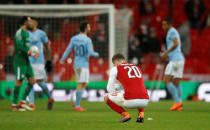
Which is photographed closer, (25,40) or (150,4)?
(25,40)

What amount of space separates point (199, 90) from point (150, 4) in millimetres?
4743

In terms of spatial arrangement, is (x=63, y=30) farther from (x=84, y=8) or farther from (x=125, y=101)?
(x=125, y=101)

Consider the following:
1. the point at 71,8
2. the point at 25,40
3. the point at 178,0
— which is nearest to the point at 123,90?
the point at 25,40

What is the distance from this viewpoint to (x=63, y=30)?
17781 mm

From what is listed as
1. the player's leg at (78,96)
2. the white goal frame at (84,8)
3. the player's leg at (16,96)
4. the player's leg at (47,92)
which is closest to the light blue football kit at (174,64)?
the player's leg at (78,96)

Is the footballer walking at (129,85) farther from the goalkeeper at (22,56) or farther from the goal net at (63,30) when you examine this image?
the goal net at (63,30)

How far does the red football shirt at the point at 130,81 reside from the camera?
8273mm

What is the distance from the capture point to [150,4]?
20.8m

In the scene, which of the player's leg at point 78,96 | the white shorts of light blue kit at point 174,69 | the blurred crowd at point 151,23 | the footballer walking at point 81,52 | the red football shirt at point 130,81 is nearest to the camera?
the red football shirt at point 130,81

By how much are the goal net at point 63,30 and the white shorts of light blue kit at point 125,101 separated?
818cm

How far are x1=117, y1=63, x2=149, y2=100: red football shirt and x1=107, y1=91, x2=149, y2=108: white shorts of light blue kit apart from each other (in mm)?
60

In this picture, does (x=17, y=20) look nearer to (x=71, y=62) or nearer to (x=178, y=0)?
(x=71, y=62)

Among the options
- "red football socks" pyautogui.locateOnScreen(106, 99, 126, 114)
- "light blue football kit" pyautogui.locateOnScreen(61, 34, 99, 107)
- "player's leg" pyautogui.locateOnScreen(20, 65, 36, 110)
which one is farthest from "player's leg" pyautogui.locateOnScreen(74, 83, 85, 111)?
"red football socks" pyautogui.locateOnScreen(106, 99, 126, 114)

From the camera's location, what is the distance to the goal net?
17000mm
